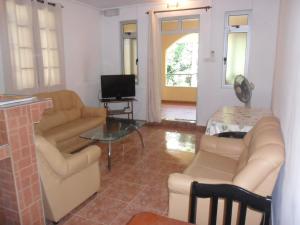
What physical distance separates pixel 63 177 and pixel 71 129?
5.73 feet

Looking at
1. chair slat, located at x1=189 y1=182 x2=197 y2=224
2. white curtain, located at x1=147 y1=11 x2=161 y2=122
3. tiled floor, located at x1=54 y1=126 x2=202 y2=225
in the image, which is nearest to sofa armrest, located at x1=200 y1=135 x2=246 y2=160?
tiled floor, located at x1=54 y1=126 x2=202 y2=225

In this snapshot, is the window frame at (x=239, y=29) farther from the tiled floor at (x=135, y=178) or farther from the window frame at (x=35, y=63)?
the window frame at (x=35, y=63)

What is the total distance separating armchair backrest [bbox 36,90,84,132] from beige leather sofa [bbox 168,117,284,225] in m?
2.53

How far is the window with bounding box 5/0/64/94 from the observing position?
3.68 meters

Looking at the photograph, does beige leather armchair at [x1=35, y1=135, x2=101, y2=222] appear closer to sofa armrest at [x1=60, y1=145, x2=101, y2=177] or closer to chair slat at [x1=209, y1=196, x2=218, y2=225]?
sofa armrest at [x1=60, y1=145, x2=101, y2=177]

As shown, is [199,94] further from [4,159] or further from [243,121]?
[4,159]

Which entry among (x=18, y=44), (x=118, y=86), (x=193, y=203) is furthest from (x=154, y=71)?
(x=193, y=203)

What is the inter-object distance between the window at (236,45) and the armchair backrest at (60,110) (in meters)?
3.08

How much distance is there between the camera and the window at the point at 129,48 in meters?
5.69

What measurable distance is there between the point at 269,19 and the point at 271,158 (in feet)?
12.1

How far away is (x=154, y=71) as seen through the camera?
534cm

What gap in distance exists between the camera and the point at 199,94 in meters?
5.18

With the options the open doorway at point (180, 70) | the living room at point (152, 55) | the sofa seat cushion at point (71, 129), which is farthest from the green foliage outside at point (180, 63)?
the sofa seat cushion at point (71, 129)

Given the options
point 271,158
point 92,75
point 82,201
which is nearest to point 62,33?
point 92,75
